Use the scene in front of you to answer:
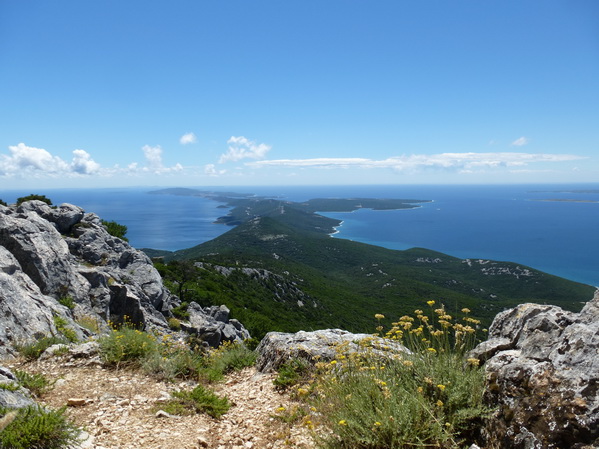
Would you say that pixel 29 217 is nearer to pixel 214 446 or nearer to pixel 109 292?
pixel 109 292

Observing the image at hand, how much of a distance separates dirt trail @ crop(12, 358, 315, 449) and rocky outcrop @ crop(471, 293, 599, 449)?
7.47 ft

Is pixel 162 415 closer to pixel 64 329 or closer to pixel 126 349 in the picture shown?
pixel 126 349

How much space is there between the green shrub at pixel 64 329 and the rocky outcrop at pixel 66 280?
0.38 ft

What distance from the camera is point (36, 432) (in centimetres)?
371

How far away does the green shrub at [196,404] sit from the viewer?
17.6 ft

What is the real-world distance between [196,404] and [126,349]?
2805 millimetres

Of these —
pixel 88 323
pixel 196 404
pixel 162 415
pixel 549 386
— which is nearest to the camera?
pixel 549 386

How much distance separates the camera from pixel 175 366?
22.5 feet

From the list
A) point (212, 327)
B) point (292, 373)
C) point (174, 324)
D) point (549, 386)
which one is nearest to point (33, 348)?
point (292, 373)

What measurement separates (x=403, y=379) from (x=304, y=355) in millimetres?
2980

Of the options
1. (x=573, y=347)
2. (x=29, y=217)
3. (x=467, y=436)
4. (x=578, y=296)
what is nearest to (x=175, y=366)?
(x=467, y=436)

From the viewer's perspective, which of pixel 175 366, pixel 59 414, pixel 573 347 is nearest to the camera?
pixel 573 347

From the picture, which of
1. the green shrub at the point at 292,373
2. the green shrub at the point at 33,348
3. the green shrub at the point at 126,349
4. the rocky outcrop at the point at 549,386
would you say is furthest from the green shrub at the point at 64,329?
the rocky outcrop at the point at 549,386

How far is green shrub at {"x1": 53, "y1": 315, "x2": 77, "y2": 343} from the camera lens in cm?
974
